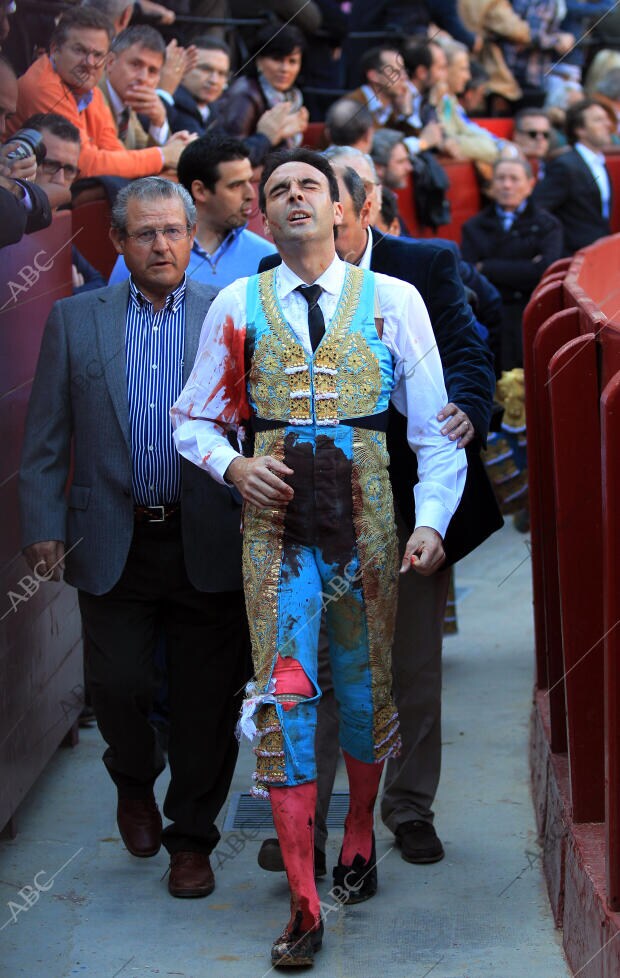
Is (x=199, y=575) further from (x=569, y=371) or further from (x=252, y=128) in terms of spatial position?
(x=252, y=128)

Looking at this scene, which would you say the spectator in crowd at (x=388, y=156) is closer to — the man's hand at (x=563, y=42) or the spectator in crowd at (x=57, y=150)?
the spectator in crowd at (x=57, y=150)

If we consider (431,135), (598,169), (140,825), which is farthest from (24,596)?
(598,169)

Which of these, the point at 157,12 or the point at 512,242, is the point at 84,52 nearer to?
the point at 157,12

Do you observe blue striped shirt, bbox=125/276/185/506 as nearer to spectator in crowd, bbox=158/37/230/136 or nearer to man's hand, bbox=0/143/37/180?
man's hand, bbox=0/143/37/180

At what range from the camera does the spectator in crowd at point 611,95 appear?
1484 centimetres

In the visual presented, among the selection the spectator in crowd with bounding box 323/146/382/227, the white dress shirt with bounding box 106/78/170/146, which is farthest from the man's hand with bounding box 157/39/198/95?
the spectator in crowd with bounding box 323/146/382/227

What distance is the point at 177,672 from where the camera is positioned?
16.0ft

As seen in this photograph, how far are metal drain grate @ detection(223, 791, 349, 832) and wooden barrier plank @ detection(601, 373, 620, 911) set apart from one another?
2.06 metres

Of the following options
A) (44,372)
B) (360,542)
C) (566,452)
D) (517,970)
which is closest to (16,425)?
(44,372)

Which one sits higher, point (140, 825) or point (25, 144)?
Answer: point (25, 144)

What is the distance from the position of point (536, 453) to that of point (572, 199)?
24.6 ft

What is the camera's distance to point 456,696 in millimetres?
6754

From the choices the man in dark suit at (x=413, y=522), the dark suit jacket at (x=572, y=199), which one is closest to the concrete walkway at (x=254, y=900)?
the man in dark suit at (x=413, y=522)

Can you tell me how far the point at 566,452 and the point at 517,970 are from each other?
134cm
